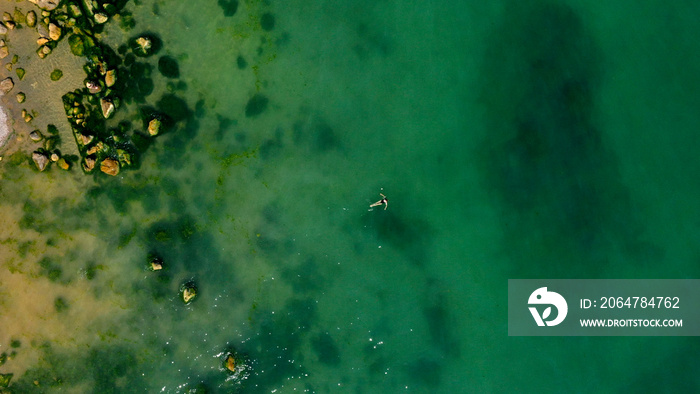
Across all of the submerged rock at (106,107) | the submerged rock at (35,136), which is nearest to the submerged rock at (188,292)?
the submerged rock at (106,107)

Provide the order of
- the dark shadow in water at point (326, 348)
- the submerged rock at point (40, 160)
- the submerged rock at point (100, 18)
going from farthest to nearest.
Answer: the dark shadow in water at point (326, 348)
the submerged rock at point (40, 160)
the submerged rock at point (100, 18)

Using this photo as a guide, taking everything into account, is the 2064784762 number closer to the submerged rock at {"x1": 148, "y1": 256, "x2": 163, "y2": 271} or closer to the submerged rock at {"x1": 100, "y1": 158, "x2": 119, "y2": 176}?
the submerged rock at {"x1": 148, "y1": 256, "x2": 163, "y2": 271}

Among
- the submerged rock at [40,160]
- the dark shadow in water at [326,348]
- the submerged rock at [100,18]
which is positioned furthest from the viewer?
the dark shadow in water at [326,348]

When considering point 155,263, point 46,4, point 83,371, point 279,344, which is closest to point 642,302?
point 279,344

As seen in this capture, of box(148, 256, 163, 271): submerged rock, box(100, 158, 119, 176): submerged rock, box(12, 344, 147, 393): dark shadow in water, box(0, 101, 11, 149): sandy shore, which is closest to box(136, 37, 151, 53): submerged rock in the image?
box(100, 158, 119, 176): submerged rock

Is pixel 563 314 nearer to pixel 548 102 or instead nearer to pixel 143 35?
pixel 548 102

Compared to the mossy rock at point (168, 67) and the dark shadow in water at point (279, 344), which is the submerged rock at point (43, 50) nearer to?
the mossy rock at point (168, 67)
